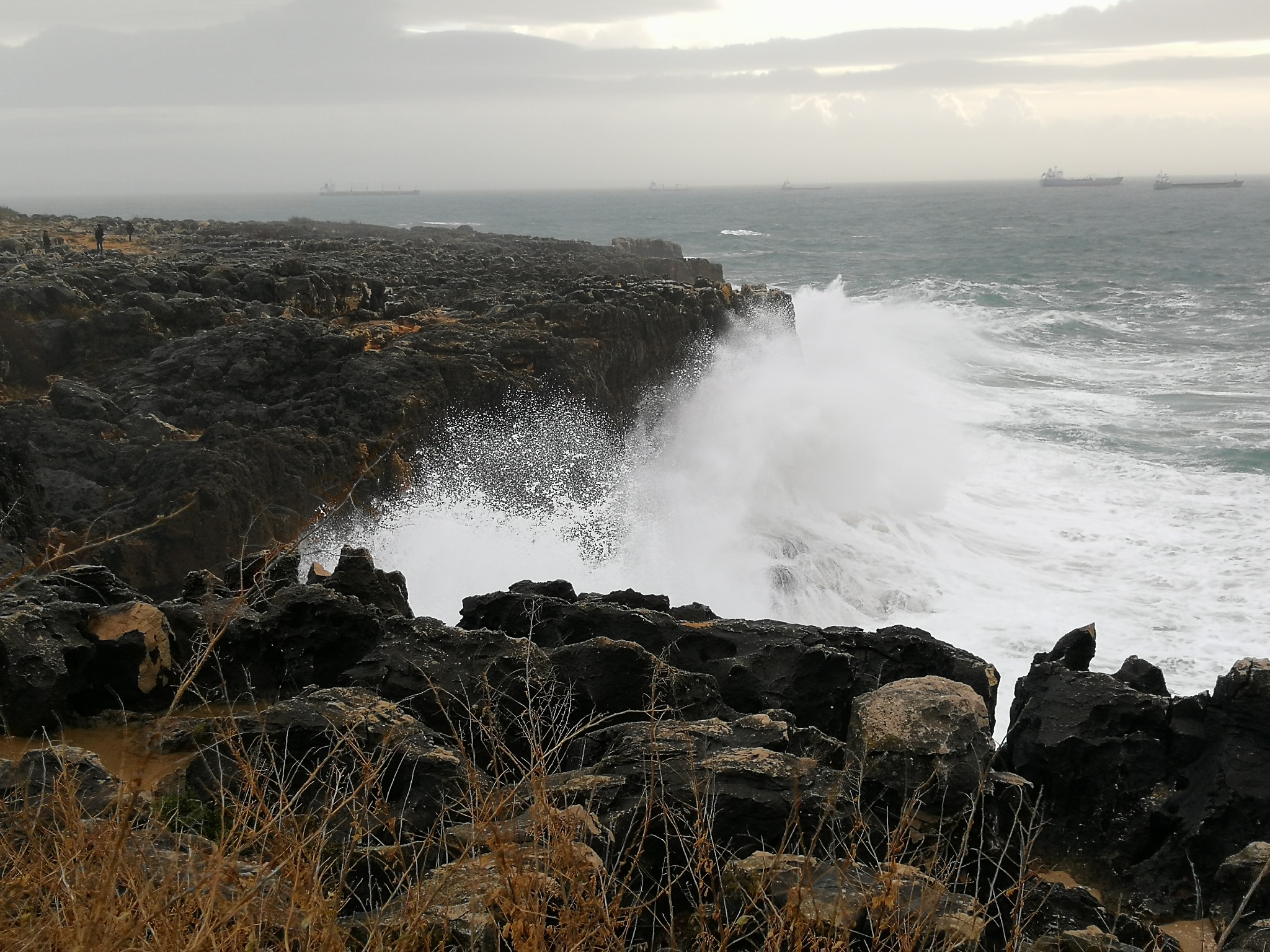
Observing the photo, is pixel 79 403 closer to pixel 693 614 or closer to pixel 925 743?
pixel 693 614

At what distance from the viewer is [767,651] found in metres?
6.96

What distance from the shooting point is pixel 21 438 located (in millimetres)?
10039

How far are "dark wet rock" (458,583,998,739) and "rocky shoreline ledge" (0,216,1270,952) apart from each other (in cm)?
2

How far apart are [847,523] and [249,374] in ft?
29.3

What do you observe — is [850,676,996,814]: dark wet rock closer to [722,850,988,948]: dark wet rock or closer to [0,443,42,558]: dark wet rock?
[722,850,988,948]: dark wet rock

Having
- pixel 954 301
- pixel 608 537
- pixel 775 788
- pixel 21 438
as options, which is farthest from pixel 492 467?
pixel 954 301

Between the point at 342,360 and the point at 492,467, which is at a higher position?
the point at 342,360

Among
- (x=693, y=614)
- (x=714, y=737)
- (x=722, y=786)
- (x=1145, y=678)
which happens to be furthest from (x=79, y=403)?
(x=1145, y=678)

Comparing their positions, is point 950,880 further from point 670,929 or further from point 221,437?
point 221,437

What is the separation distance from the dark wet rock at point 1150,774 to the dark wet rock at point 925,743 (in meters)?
0.50

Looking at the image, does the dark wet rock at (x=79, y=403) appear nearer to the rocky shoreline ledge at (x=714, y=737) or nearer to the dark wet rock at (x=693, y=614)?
the rocky shoreline ledge at (x=714, y=737)

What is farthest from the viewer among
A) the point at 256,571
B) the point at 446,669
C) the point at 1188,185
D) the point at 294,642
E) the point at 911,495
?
the point at 1188,185

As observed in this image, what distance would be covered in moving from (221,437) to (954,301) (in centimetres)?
3736

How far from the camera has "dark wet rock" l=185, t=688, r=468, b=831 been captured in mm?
4922
